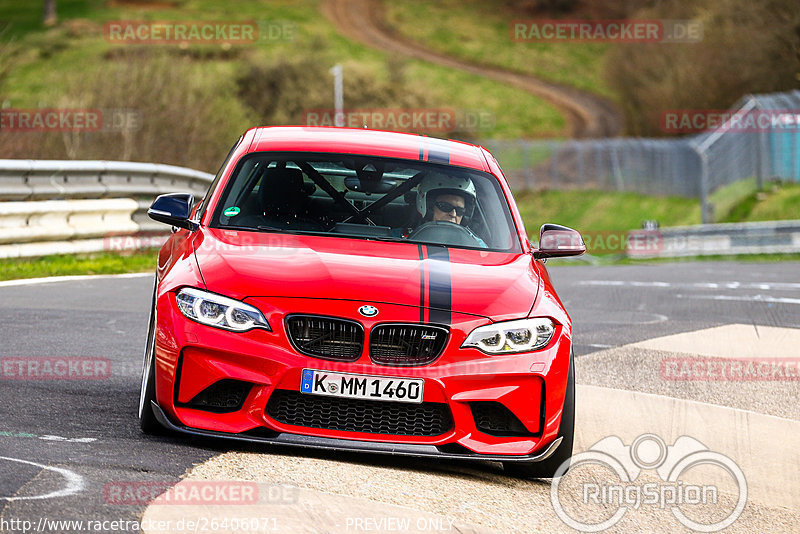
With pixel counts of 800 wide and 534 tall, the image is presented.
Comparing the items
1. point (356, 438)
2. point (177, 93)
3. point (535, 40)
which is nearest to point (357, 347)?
point (356, 438)

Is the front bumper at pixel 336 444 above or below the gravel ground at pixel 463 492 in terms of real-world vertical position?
above

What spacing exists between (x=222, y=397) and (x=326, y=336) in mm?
565

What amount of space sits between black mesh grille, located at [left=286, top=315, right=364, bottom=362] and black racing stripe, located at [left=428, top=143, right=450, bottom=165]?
2057 mm

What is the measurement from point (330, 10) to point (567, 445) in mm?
101997

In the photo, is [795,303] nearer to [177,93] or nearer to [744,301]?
[744,301]

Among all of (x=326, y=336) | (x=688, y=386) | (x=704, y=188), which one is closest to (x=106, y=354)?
(x=326, y=336)

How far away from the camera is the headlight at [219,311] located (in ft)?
18.0

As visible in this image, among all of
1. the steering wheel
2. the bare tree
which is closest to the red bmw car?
the steering wheel

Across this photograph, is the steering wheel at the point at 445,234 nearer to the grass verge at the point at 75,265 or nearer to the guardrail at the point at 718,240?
the grass verge at the point at 75,265

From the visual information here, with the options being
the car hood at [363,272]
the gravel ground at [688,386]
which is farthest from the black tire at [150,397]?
the gravel ground at [688,386]

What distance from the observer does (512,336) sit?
5.68 metres

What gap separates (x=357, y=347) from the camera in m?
5.52

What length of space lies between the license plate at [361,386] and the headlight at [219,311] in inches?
12.3

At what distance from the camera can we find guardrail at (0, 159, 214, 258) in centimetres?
1427
